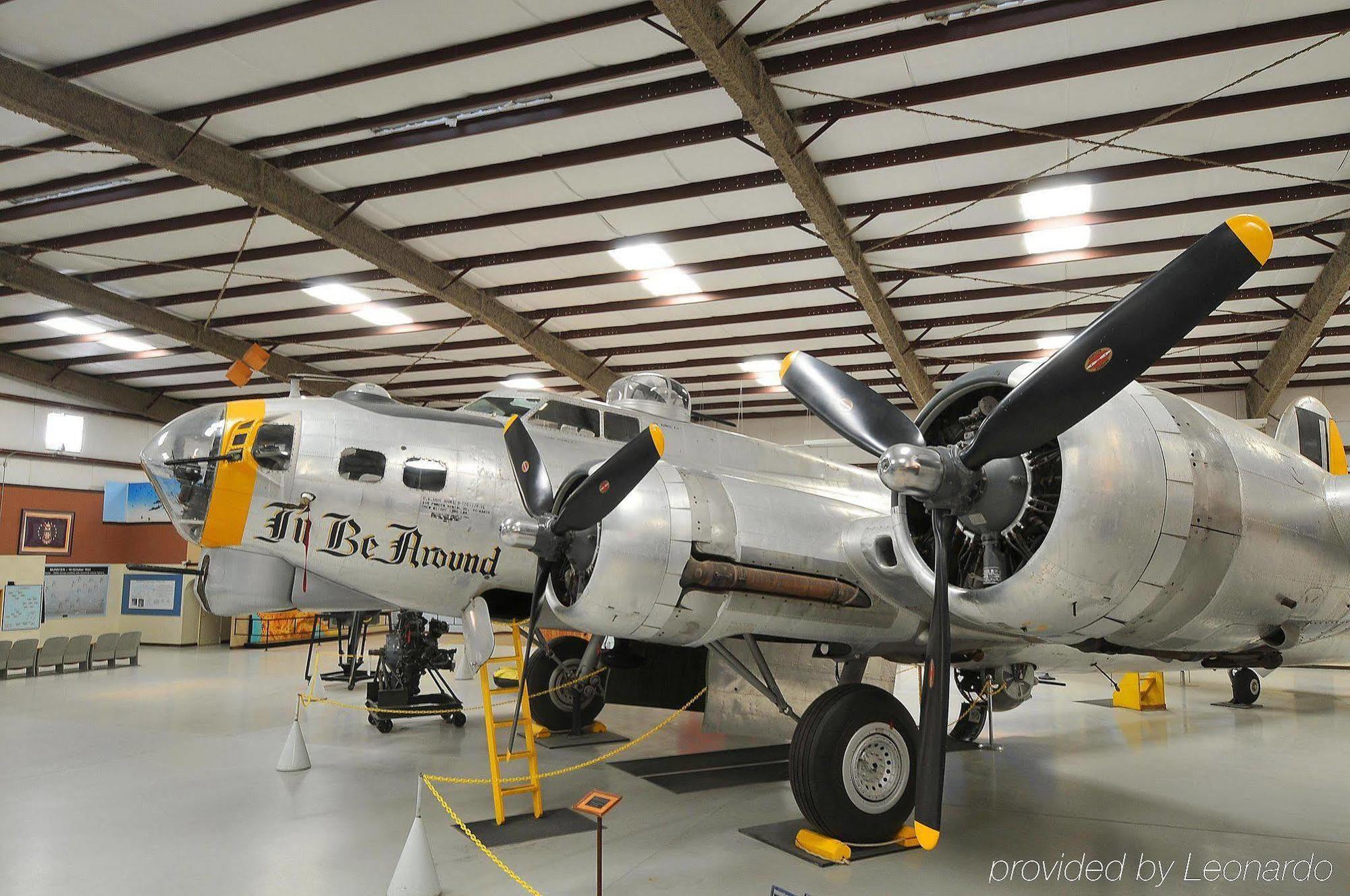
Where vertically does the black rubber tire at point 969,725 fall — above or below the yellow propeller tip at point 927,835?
below

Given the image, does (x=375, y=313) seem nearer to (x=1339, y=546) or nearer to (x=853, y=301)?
(x=853, y=301)

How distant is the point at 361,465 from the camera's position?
689cm

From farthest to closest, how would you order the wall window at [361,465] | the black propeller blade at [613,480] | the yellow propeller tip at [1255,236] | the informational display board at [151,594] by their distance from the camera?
the informational display board at [151,594], the wall window at [361,465], the black propeller blade at [613,480], the yellow propeller tip at [1255,236]

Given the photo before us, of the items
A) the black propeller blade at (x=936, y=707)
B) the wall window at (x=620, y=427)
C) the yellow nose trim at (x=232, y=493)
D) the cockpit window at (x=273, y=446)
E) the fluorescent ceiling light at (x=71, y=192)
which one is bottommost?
the black propeller blade at (x=936, y=707)

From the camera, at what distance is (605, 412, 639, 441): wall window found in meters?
8.33

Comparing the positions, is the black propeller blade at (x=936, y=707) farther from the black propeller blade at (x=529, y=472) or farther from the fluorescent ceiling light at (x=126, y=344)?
the fluorescent ceiling light at (x=126, y=344)

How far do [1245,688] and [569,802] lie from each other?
1258 centimetres

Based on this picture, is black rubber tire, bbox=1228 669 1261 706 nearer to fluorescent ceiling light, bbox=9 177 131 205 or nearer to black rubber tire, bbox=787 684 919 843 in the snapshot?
black rubber tire, bbox=787 684 919 843

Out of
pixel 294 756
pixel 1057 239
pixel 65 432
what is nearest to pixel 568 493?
pixel 294 756

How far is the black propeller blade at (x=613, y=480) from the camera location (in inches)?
224

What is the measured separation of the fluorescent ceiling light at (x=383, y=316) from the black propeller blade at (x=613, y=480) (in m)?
12.5

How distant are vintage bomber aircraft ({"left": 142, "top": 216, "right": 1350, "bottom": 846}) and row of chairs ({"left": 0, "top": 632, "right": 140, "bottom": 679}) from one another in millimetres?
11243

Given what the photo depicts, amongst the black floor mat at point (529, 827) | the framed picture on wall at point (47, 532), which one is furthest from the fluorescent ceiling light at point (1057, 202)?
the framed picture on wall at point (47, 532)

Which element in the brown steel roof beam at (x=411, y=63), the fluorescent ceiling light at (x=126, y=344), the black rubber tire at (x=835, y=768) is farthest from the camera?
the fluorescent ceiling light at (x=126, y=344)
